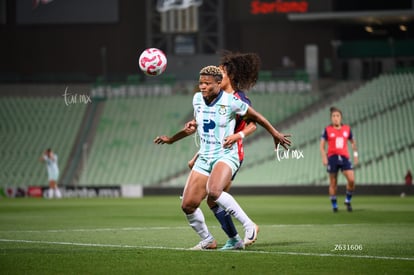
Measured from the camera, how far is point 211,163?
510 inches

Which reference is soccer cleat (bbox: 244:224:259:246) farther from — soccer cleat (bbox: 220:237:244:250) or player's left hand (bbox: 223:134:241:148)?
player's left hand (bbox: 223:134:241:148)

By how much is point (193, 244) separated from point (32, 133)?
109 ft

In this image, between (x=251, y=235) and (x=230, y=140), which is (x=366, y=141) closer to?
(x=251, y=235)

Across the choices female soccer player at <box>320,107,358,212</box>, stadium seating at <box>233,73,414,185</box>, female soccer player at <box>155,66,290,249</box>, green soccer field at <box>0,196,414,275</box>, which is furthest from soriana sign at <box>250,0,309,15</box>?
female soccer player at <box>155,66,290,249</box>

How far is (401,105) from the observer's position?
141 feet

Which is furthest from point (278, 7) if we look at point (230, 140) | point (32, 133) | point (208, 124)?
point (230, 140)

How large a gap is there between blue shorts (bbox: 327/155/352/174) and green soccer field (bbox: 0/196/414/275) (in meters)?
1.52

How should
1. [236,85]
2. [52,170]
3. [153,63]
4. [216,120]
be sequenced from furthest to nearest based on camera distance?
[52,170], [153,63], [236,85], [216,120]

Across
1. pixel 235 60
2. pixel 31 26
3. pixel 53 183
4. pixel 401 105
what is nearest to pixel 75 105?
pixel 31 26

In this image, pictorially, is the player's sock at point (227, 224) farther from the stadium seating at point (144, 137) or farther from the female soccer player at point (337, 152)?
the stadium seating at point (144, 137)

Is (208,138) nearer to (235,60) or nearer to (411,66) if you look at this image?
(235,60)

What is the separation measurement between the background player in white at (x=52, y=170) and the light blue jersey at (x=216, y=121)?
26.2 metres

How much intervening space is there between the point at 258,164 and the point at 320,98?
646 cm

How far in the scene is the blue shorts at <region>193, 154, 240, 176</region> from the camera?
12898 millimetres
